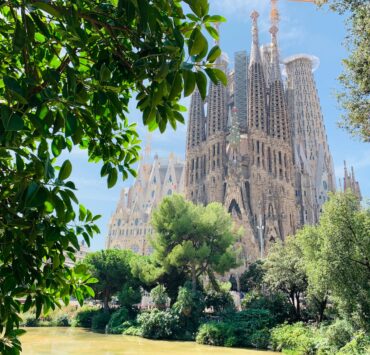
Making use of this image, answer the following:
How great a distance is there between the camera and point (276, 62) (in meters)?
64.1

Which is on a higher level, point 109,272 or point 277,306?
point 109,272

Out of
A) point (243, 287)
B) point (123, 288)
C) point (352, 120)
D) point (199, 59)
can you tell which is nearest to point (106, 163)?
point (199, 59)

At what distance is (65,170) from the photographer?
2105mm

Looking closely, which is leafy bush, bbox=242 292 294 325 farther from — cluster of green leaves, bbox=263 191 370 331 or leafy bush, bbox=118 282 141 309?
cluster of green leaves, bbox=263 191 370 331

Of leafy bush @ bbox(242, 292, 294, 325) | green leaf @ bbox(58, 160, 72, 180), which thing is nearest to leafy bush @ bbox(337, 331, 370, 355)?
leafy bush @ bbox(242, 292, 294, 325)

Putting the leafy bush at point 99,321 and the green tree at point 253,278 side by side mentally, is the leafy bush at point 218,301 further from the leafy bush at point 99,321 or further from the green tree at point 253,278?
the leafy bush at point 99,321

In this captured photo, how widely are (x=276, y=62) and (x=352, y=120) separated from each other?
56780 millimetres

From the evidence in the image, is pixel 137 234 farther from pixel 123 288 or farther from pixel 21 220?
pixel 21 220

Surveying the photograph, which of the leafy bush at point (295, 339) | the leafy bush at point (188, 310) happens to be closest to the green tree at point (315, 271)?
the leafy bush at point (295, 339)

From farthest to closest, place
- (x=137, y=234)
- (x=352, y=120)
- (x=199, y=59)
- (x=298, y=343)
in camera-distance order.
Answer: (x=137, y=234), (x=298, y=343), (x=352, y=120), (x=199, y=59)

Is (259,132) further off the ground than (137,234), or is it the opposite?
(259,132)

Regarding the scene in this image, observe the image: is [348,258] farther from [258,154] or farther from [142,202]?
[142,202]

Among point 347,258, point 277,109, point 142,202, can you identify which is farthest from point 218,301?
point 142,202

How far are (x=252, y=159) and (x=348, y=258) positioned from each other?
1607 inches
